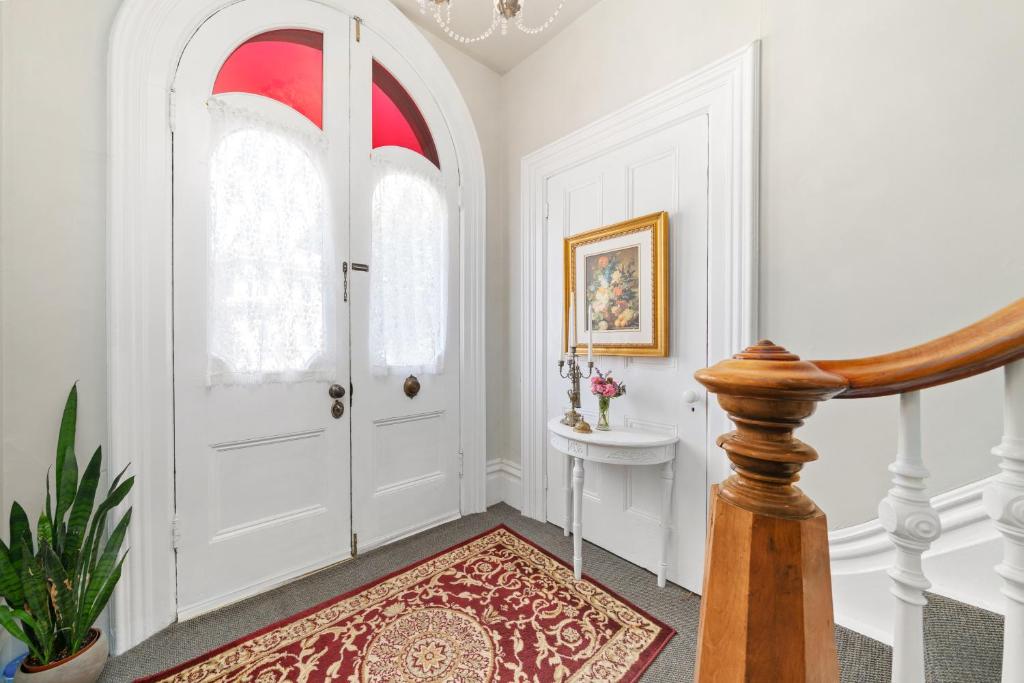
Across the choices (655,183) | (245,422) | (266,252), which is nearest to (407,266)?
(266,252)

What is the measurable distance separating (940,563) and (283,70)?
10.3 feet

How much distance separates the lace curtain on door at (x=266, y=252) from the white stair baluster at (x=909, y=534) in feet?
6.82

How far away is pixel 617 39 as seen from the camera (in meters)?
2.12

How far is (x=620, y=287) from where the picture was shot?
2076 millimetres

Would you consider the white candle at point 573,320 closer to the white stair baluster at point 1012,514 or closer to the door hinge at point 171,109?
the white stair baluster at point 1012,514

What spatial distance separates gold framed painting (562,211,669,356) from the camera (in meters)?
1.91

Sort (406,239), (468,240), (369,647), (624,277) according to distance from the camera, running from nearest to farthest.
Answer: (369,647), (624,277), (406,239), (468,240)

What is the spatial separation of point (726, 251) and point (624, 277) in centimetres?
50

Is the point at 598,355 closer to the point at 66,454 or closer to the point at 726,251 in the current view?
the point at 726,251

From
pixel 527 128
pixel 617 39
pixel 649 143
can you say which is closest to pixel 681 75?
pixel 649 143

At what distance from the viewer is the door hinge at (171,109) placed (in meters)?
1.61

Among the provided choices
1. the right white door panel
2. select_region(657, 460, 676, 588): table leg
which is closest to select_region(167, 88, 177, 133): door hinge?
the right white door panel

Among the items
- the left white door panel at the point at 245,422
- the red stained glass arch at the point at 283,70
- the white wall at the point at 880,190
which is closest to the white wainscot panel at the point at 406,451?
the left white door panel at the point at 245,422

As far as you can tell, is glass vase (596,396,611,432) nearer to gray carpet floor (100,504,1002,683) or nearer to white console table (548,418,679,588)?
white console table (548,418,679,588)
